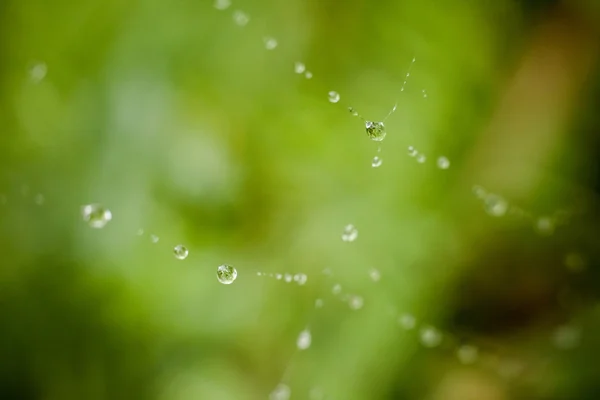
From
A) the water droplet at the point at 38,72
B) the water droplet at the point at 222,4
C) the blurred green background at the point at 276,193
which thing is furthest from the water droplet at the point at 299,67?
the water droplet at the point at 38,72

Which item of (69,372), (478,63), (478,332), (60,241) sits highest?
(478,63)

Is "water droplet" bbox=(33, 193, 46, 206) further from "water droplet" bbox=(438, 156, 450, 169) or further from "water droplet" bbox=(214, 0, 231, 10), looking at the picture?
"water droplet" bbox=(438, 156, 450, 169)

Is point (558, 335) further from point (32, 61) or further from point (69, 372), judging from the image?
point (32, 61)

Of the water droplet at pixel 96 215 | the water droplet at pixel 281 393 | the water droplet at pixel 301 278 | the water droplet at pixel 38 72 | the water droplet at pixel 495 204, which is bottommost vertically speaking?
the water droplet at pixel 281 393

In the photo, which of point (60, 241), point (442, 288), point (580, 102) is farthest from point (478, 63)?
point (60, 241)

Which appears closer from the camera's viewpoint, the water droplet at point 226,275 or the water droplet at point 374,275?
the water droplet at point 226,275

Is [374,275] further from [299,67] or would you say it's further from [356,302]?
[299,67]

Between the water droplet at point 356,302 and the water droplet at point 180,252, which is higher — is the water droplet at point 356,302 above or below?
above

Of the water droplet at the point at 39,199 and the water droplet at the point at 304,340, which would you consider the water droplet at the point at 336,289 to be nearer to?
the water droplet at the point at 304,340
